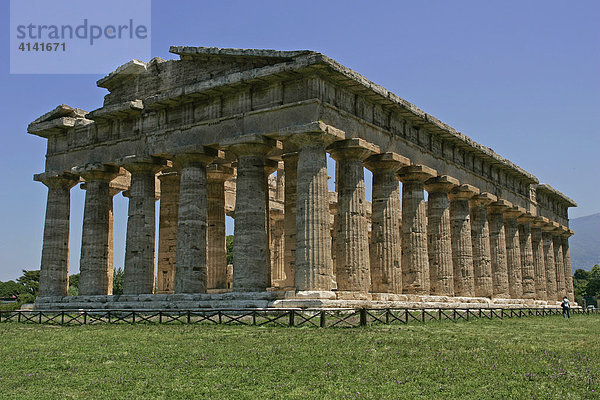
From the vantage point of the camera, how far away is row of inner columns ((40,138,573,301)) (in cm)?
Result: 2814

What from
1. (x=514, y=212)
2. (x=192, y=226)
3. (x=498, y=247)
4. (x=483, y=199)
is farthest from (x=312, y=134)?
(x=514, y=212)

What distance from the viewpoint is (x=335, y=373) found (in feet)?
45.5

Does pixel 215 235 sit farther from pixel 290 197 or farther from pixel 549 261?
pixel 549 261

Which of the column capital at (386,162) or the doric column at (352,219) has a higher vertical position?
the column capital at (386,162)

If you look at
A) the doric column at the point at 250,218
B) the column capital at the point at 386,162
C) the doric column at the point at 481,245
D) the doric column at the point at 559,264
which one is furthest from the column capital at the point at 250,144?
the doric column at the point at 559,264

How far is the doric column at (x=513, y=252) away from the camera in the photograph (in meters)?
47.5

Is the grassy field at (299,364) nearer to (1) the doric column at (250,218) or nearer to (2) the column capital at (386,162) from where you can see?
(1) the doric column at (250,218)

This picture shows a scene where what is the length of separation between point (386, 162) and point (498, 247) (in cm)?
1682

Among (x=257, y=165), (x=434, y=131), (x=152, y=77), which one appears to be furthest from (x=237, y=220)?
(x=434, y=131)

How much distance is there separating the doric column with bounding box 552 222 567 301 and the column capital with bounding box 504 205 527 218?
426 inches

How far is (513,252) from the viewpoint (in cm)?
4803

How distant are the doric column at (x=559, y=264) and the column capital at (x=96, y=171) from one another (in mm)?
39622

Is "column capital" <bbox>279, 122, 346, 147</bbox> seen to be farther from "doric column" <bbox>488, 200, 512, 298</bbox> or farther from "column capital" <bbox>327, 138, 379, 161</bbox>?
"doric column" <bbox>488, 200, 512, 298</bbox>

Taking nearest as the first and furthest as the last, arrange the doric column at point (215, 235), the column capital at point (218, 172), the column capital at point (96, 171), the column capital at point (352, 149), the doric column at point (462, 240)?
the column capital at point (352, 149), the column capital at point (96, 171), the doric column at point (215, 235), the column capital at point (218, 172), the doric column at point (462, 240)
